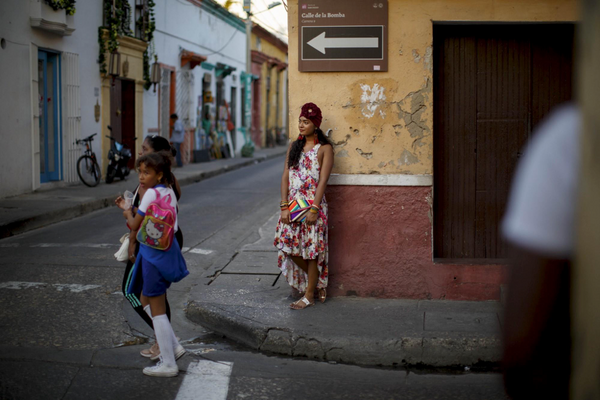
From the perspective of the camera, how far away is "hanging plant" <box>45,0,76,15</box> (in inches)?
584

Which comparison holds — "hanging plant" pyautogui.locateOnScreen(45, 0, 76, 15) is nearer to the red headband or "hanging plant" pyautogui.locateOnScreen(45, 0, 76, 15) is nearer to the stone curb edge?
the red headband

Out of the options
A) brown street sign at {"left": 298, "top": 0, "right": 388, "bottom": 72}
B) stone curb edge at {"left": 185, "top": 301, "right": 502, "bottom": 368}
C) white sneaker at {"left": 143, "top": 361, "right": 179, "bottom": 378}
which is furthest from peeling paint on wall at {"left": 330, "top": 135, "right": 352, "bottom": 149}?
white sneaker at {"left": 143, "top": 361, "right": 179, "bottom": 378}

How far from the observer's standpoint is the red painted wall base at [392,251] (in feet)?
20.6

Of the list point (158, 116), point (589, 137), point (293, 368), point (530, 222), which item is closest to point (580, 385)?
point (530, 222)

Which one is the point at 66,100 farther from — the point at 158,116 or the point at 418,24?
the point at 418,24

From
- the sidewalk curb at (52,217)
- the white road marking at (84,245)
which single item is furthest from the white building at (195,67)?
the white road marking at (84,245)

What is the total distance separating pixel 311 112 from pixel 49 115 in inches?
443

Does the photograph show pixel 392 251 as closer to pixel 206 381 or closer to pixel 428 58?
pixel 428 58

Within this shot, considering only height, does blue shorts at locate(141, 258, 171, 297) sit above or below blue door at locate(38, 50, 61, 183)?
below

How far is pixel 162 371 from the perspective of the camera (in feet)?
15.6

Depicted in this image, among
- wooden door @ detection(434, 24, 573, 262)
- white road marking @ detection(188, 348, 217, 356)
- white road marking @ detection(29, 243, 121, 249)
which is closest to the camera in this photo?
white road marking @ detection(188, 348, 217, 356)

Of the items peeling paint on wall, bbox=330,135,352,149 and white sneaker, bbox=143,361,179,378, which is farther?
peeling paint on wall, bbox=330,135,352,149

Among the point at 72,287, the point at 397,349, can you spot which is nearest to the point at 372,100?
the point at 397,349

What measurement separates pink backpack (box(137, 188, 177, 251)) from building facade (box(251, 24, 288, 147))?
3201cm
